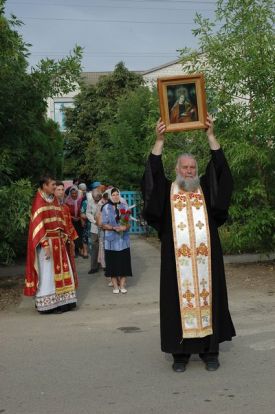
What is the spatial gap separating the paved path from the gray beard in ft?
5.35

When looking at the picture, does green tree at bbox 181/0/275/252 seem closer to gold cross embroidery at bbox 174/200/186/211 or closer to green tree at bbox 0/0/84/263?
green tree at bbox 0/0/84/263

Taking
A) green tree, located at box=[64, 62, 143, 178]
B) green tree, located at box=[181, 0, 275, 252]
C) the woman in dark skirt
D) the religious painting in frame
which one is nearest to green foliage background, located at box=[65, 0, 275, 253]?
green tree, located at box=[181, 0, 275, 252]

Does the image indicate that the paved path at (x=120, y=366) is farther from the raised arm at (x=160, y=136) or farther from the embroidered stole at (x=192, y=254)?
the raised arm at (x=160, y=136)

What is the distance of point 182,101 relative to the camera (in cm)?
543

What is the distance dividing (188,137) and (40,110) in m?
2.68

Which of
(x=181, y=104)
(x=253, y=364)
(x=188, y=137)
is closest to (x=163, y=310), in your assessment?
(x=253, y=364)

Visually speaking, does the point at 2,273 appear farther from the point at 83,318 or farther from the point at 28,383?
the point at 28,383

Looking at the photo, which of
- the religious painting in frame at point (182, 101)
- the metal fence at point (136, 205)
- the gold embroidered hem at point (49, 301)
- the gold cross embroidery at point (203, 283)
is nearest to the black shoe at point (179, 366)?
the gold cross embroidery at point (203, 283)

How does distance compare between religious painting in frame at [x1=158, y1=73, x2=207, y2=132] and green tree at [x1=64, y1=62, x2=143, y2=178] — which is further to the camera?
green tree at [x1=64, y1=62, x2=143, y2=178]

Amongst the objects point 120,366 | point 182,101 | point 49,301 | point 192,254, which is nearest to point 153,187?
point 192,254

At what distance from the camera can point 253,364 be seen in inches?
223

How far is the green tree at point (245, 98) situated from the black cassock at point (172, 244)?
14.3ft

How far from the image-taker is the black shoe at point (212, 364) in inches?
216

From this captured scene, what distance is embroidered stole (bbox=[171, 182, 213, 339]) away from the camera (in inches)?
215
